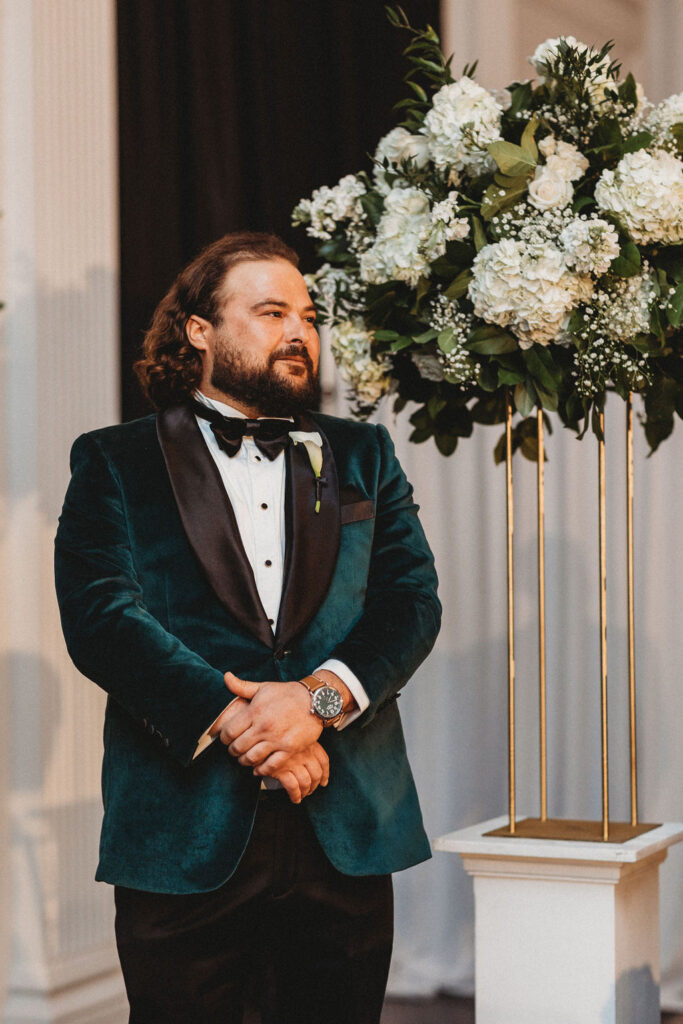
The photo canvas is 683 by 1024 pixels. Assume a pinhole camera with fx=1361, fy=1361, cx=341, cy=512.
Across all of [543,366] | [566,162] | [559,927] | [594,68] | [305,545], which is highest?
[594,68]

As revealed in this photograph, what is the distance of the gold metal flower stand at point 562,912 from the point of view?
2512mm

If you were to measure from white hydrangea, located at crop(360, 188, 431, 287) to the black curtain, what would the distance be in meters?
1.24

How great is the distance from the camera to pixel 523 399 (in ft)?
8.29

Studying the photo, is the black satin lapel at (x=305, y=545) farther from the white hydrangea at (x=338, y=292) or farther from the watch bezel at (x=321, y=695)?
the white hydrangea at (x=338, y=292)

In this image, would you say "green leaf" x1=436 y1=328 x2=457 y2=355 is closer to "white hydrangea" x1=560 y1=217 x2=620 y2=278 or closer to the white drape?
"white hydrangea" x1=560 y1=217 x2=620 y2=278

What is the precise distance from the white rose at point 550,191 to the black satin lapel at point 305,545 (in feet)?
2.09

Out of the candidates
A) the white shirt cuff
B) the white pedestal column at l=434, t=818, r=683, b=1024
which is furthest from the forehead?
the white pedestal column at l=434, t=818, r=683, b=1024

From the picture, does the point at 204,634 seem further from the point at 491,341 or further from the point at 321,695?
the point at 491,341

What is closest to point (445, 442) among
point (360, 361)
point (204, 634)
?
point (360, 361)

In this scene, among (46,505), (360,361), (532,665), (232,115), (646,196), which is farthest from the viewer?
(232,115)

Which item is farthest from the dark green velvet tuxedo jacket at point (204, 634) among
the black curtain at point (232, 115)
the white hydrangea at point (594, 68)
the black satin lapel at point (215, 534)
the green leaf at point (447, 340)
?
the black curtain at point (232, 115)

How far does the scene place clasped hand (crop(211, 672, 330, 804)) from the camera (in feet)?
6.23

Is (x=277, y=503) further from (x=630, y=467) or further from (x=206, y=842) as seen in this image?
(x=630, y=467)

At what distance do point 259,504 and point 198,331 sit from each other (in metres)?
0.34
